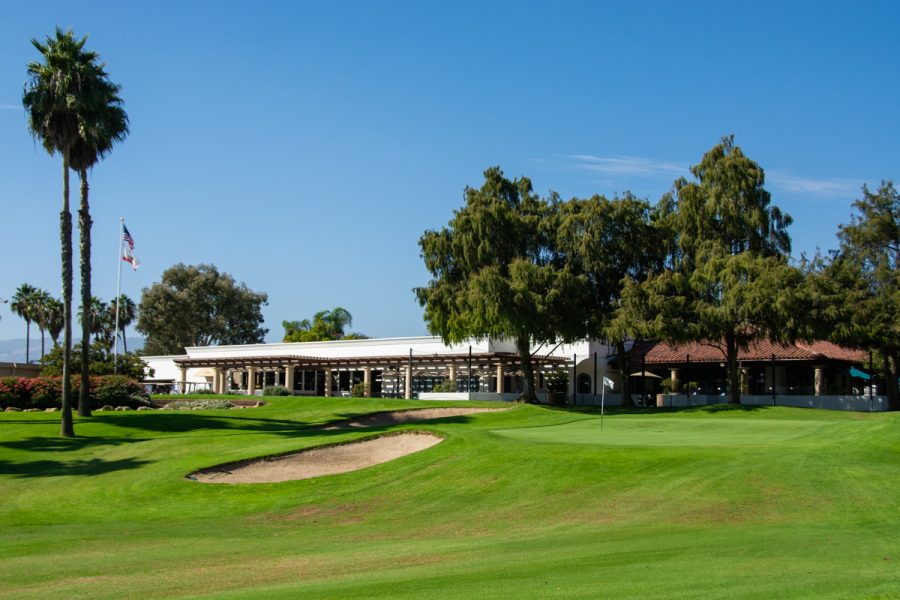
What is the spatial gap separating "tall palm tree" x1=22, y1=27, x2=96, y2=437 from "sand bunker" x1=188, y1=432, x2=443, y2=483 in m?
11.7

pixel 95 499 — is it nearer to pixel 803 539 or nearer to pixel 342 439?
pixel 342 439

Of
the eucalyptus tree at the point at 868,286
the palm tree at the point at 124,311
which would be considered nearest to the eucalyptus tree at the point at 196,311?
the palm tree at the point at 124,311

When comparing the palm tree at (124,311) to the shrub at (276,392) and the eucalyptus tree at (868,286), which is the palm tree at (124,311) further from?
the eucalyptus tree at (868,286)

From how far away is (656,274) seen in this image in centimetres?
5256

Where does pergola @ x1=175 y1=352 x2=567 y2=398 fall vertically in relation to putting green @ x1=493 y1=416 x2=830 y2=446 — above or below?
above

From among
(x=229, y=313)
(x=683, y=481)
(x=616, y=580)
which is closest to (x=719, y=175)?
(x=683, y=481)

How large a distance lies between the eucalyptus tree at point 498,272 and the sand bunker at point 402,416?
571 cm

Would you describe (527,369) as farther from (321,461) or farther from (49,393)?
(321,461)

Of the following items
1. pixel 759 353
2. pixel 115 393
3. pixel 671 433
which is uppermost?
pixel 759 353

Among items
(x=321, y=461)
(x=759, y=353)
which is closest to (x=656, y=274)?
(x=759, y=353)

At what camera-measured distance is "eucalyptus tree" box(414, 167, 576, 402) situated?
48094 millimetres

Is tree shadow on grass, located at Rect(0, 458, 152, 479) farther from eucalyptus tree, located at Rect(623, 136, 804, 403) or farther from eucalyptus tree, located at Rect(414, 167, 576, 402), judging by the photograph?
eucalyptus tree, located at Rect(623, 136, 804, 403)

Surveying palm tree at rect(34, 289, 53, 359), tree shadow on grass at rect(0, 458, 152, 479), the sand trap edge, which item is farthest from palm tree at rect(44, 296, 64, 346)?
tree shadow on grass at rect(0, 458, 152, 479)

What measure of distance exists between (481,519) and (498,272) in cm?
3232
